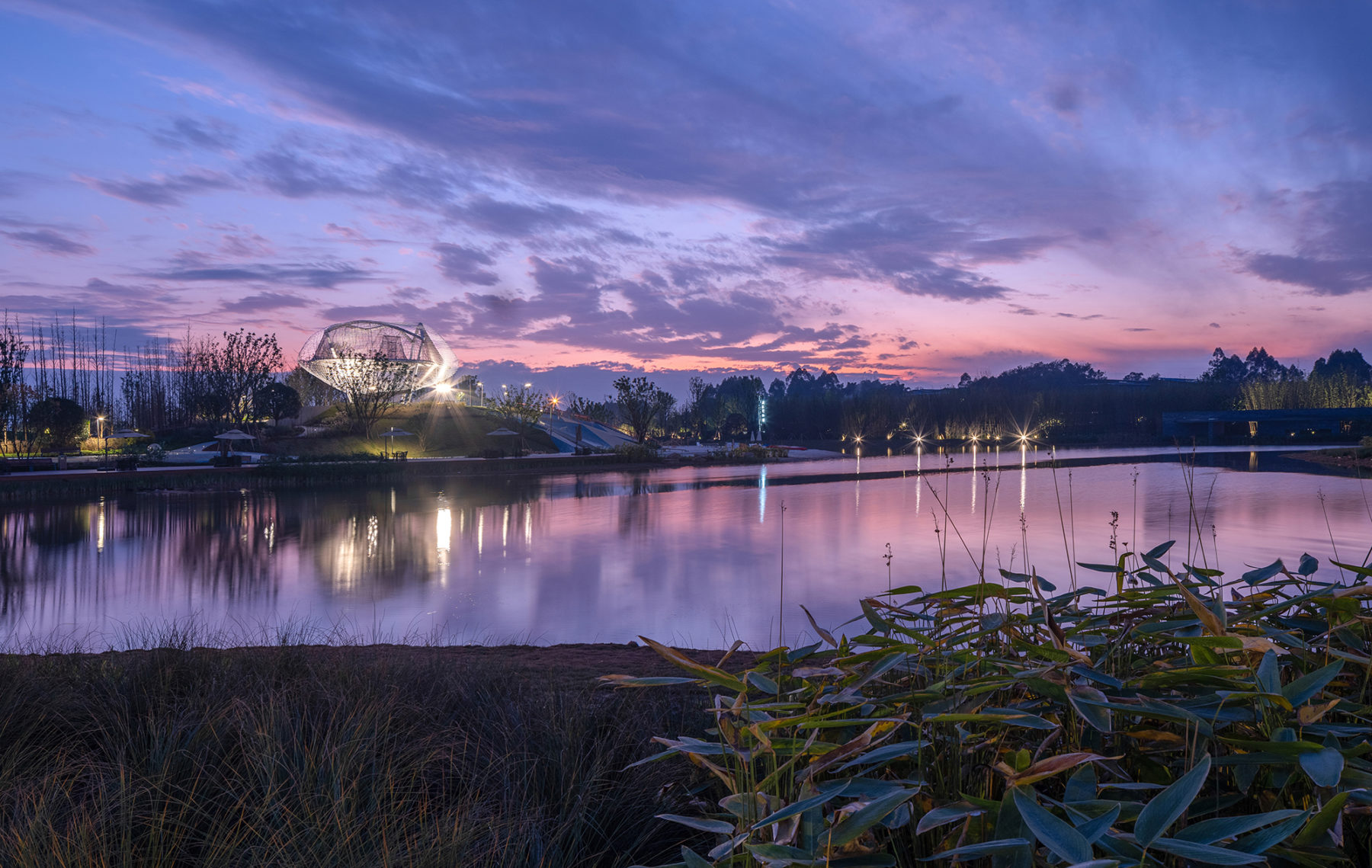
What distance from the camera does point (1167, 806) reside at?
3.29 feet

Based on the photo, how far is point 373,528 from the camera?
16.8 metres

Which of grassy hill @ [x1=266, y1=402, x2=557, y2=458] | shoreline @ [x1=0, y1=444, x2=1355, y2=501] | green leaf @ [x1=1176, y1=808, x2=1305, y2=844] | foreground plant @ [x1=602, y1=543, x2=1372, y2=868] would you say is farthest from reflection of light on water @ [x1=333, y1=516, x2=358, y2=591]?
grassy hill @ [x1=266, y1=402, x2=557, y2=458]

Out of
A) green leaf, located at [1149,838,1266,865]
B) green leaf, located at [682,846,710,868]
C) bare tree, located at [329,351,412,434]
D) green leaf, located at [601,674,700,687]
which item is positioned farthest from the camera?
bare tree, located at [329,351,412,434]

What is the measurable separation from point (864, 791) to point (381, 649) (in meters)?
5.03

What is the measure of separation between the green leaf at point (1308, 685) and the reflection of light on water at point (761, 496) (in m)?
15.9

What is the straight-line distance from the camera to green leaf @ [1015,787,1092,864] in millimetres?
952

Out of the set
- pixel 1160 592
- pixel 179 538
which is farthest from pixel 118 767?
pixel 179 538

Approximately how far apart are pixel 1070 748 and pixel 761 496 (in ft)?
73.3

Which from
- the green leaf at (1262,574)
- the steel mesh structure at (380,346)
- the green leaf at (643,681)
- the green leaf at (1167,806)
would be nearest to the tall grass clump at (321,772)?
the green leaf at (643,681)

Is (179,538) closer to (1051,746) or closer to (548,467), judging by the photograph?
(1051,746)

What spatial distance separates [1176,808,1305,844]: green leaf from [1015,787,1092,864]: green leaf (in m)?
0.14

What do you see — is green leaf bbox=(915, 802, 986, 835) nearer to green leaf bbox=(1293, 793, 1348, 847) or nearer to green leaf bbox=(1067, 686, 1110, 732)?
green leaf bbox=(1067, 686, 1110, 732)

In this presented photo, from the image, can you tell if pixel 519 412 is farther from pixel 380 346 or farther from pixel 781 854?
pixel 781 854

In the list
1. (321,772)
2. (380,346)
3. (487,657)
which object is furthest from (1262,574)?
(380,346)
